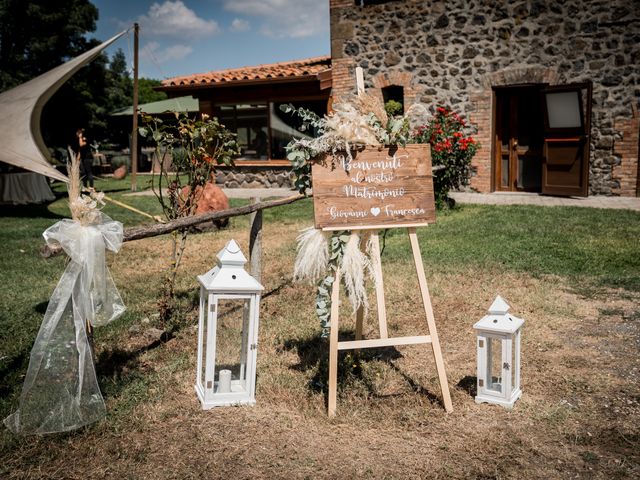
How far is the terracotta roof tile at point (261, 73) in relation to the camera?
1346cm

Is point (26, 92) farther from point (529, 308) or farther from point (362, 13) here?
point (529, 308)

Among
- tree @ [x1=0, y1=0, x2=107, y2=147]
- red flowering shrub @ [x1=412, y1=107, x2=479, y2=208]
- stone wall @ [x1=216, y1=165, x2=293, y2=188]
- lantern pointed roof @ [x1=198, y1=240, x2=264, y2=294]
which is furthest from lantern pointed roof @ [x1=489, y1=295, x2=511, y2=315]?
tree @ [x1=0, y1=0, x2=107, y2=147]

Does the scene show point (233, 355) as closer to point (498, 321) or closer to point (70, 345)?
point (70, 345)

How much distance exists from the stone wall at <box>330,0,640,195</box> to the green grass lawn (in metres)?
2.23

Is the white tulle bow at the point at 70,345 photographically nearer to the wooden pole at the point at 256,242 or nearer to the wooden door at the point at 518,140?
the wooden pole at the point at 256,242

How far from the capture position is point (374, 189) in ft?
10.5

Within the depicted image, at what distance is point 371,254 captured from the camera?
3432mm

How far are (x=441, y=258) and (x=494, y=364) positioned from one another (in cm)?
328

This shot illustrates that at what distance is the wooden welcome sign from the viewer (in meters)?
3.14

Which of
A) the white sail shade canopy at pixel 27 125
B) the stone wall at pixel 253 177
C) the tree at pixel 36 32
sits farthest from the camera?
the tree at pixel 36 32

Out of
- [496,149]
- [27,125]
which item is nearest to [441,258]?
[496,149]

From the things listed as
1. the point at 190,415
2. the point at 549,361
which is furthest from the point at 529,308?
the point at 190,415

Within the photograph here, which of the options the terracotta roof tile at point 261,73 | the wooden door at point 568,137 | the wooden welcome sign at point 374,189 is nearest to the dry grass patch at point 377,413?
the wooden welcome sign at point 374,189

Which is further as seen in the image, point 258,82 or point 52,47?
point 52,47
